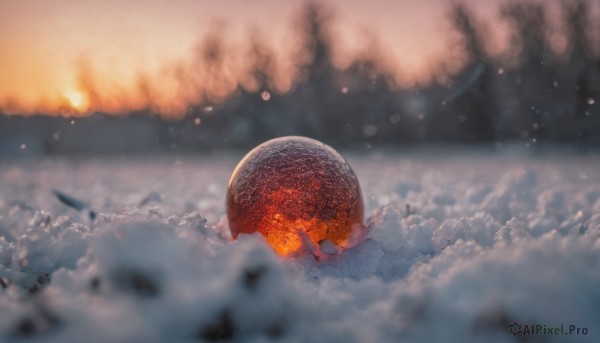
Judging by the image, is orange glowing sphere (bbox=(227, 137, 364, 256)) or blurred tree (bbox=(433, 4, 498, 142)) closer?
orange glowing sphere (bbox=(227, 137, 364, 256))

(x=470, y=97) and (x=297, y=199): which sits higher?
(x=470, y=97)

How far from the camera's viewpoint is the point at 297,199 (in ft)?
8.37

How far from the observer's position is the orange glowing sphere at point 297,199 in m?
2.51

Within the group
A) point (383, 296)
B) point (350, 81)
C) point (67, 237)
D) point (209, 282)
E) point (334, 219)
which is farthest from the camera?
point (350, 81)

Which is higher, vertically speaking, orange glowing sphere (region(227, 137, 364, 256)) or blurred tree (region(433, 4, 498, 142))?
blurred tree (region(433, 4, 498, 142))

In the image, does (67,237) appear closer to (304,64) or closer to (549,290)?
(549,290)

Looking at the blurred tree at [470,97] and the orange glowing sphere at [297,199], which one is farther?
the blurred tree at [470,97]

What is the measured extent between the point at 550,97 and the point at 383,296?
16.3m

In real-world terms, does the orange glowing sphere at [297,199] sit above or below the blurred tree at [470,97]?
below

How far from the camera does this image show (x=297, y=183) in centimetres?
259

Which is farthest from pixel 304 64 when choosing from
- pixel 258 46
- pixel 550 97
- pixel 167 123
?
pixel 550 97

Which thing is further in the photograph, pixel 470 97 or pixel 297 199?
pixel 470 97

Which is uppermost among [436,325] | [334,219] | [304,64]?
[304,64]

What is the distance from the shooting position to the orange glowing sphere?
2.51 m
